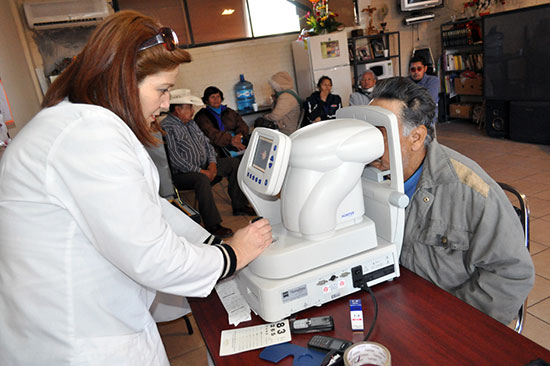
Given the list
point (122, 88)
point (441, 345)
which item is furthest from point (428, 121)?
point (122, 88)

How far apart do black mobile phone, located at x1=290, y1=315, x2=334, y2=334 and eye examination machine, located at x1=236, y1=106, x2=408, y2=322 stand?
39mm

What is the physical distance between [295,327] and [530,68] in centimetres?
536

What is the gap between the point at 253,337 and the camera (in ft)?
3.25

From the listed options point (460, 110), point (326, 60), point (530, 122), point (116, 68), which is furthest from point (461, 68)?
point (116, 68)

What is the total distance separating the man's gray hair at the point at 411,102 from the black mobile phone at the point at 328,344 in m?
0.70

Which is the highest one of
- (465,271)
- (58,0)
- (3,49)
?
(58,0)

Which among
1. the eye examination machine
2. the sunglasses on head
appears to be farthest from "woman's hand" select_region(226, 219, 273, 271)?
the sunglasses on head

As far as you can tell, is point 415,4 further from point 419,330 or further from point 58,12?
point 419,330

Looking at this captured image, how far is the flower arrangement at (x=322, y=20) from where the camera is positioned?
224 inches

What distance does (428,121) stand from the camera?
52.0 inches

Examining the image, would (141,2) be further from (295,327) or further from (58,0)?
(295,327)

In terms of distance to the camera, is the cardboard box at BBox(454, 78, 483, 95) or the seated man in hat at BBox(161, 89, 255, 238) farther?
the cardboard box at BBox(454, 78, 483, 95)

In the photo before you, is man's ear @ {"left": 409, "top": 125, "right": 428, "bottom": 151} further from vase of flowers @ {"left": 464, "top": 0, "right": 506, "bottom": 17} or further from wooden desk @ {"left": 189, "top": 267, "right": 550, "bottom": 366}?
vase of flowers @ {"left": 464, "top": 0, "right": 506, "bottom": 17}

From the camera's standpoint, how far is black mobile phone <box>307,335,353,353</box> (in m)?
0.90
